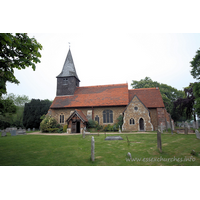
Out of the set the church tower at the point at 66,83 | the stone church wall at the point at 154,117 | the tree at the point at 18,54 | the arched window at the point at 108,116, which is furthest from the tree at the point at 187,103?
the tree at the point at 18,54

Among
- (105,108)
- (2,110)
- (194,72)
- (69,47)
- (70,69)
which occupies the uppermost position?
(69,47)

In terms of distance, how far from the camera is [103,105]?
23.7 metres

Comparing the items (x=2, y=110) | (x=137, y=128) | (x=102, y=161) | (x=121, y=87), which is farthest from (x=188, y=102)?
(x=2, y=110)

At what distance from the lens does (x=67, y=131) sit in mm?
21594

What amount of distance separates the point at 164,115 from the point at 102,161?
60.1 feet

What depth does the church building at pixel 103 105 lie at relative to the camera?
21.3 meters

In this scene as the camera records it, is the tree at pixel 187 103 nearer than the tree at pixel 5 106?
No

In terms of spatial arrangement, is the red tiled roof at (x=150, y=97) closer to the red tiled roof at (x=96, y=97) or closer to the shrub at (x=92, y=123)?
the red tiled roof at (x=96, y=97)

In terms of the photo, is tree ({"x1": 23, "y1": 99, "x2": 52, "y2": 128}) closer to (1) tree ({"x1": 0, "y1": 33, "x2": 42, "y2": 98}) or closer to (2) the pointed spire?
(2) the pointed spire

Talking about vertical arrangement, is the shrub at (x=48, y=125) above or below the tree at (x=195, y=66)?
below

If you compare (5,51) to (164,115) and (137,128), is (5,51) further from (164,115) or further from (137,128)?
(164,115)

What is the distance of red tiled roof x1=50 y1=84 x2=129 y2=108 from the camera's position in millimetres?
24188

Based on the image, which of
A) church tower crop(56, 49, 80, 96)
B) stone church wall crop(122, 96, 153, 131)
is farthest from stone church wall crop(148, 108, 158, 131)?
church tower crop(56, 49, 80, 96)

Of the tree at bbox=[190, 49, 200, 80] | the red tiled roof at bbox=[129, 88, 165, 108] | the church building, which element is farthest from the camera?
the red tiled roof at bbox=[129, 88, 165, 108]
